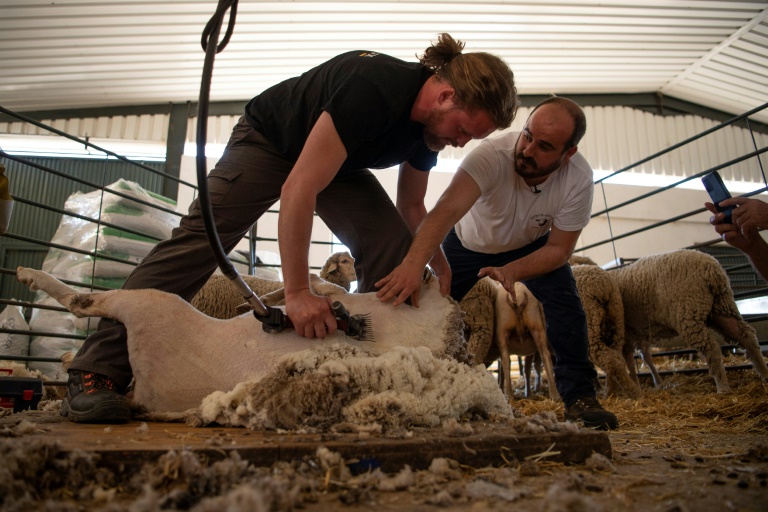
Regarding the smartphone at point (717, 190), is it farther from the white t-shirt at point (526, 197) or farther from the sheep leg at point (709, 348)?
the sheep leg at point (709, 348)

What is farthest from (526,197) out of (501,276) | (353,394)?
(353,394)

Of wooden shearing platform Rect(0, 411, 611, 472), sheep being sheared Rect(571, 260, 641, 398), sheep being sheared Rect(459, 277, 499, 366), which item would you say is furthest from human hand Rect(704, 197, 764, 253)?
sheep being sheared Rect(459, 277, 499, 366)

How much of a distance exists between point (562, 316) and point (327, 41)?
6810 millimetres

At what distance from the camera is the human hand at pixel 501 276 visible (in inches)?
95.5

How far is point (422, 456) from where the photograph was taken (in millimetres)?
1336

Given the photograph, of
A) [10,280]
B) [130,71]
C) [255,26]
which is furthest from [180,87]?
[10,280]

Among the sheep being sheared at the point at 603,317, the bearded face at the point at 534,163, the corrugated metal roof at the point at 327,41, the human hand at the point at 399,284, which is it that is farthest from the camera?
the corrugated metal roof at the point at 327,41

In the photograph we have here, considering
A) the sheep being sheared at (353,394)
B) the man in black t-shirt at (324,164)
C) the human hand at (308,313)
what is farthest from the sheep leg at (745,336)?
the human hand at (308,313)

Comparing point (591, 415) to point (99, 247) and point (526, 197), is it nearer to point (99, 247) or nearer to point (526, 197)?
point (526, 197)

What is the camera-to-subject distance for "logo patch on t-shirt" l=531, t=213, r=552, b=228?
9.29 ft

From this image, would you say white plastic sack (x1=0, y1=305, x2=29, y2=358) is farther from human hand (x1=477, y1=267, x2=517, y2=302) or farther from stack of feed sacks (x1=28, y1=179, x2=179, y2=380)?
human hand (x1=477, y1=267, x2=517, y2=302)

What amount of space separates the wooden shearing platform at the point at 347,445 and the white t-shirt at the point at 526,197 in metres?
1.44

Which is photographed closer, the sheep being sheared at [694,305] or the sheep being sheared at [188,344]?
the sheep being sheared at [188,344]

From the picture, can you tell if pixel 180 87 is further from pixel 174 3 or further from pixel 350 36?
pixel 350 36
